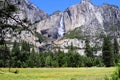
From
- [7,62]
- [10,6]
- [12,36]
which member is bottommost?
[7,62]

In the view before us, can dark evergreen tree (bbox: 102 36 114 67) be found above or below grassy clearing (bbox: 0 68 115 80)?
above

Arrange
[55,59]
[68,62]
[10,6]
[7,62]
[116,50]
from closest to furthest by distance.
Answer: [10,6]
[7,62]
[68,62]
[55,59]
[116,50]

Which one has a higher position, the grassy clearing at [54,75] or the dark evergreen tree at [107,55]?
the dark evergreen tree at [107,55]

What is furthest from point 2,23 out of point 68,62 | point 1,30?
point 68,62

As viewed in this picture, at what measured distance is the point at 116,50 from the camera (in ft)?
532

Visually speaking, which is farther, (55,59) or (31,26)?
(55,59)

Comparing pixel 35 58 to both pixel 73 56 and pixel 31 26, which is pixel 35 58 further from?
pixel 31 26

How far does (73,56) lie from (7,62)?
426ft

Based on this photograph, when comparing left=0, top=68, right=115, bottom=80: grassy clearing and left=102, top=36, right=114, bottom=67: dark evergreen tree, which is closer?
left=0, top=68, right=115, bottom=80: grassy clearing

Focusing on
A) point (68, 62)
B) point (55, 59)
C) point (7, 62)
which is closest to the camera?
point (7, 62)

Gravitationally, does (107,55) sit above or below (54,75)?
above

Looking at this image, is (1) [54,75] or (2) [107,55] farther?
(2) [107,55]

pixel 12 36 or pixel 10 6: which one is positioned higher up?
pixel 10 6

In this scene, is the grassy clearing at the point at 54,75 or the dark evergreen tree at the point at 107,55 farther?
the dark evergreen tree at the point at 107,55
